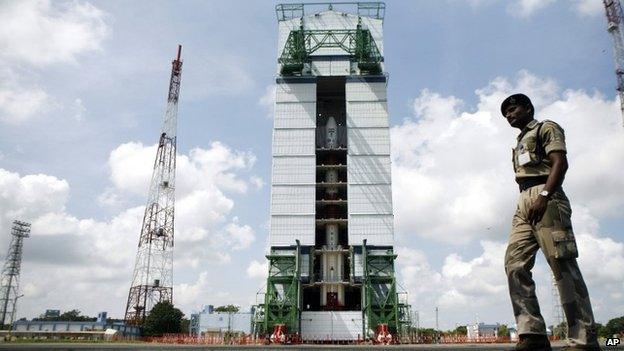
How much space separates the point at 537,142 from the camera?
5090mm

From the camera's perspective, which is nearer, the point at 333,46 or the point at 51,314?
the point at 333,46

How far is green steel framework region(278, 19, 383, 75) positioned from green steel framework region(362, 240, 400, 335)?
71.9 ft

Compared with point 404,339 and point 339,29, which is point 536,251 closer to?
point 404,339

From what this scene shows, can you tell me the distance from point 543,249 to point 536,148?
1.07 meters

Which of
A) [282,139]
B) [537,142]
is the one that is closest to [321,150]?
[282,139]

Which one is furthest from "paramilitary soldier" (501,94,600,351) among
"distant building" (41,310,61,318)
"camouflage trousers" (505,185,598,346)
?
"distant building" (41,310,61,318)

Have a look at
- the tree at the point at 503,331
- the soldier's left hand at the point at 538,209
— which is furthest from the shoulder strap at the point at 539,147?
the tree at the point at 503,331

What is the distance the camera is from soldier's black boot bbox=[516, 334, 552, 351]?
462 centimetres

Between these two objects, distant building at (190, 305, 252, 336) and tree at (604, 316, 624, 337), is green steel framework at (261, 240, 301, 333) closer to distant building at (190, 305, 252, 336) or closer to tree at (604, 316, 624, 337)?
distant building at (190, 305, 252, 336)

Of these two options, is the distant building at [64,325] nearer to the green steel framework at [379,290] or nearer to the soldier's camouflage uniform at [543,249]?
the green steel framework at [379,290]

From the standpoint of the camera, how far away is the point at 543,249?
473cm

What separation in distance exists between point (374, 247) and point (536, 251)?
47348 millimetres

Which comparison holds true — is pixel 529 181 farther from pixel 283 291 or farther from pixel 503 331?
pixel 503 331

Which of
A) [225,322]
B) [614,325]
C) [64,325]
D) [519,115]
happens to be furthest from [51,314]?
[519,115]
